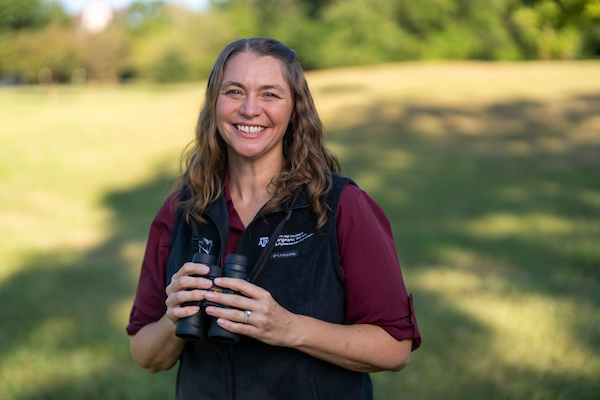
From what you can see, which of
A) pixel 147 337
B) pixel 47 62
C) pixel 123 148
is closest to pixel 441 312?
pixel 147 337

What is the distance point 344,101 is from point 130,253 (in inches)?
555

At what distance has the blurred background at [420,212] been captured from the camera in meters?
4.87

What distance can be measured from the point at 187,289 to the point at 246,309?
204mm

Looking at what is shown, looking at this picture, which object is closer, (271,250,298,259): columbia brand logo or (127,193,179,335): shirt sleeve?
(271,250,298,259): columbia brand logo

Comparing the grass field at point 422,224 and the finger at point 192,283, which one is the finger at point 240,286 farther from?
the grass field at point 422,224

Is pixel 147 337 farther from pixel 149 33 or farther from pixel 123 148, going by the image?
pixel 149 33

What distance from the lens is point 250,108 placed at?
6.49ft

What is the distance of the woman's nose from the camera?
1.97 m

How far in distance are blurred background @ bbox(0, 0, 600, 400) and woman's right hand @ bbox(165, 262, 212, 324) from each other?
1.08 meters

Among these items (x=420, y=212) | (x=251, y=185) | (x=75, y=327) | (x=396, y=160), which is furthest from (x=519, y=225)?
(x=251, y=185)

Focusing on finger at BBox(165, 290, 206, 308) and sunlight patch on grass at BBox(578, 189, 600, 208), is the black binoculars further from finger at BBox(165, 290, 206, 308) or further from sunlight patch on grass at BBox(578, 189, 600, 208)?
sunlight patch on grass at BBox(578, 189, 600, 208)

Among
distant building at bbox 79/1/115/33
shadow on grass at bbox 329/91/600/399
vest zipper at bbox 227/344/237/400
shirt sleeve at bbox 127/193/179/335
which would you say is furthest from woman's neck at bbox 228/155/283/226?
distant building at bbox 79/1/115/33

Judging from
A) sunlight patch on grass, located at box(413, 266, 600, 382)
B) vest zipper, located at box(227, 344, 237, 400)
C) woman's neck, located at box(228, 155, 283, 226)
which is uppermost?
woman's neck, located at box(228, 155, 283, 226)

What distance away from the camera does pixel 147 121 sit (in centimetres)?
2133
